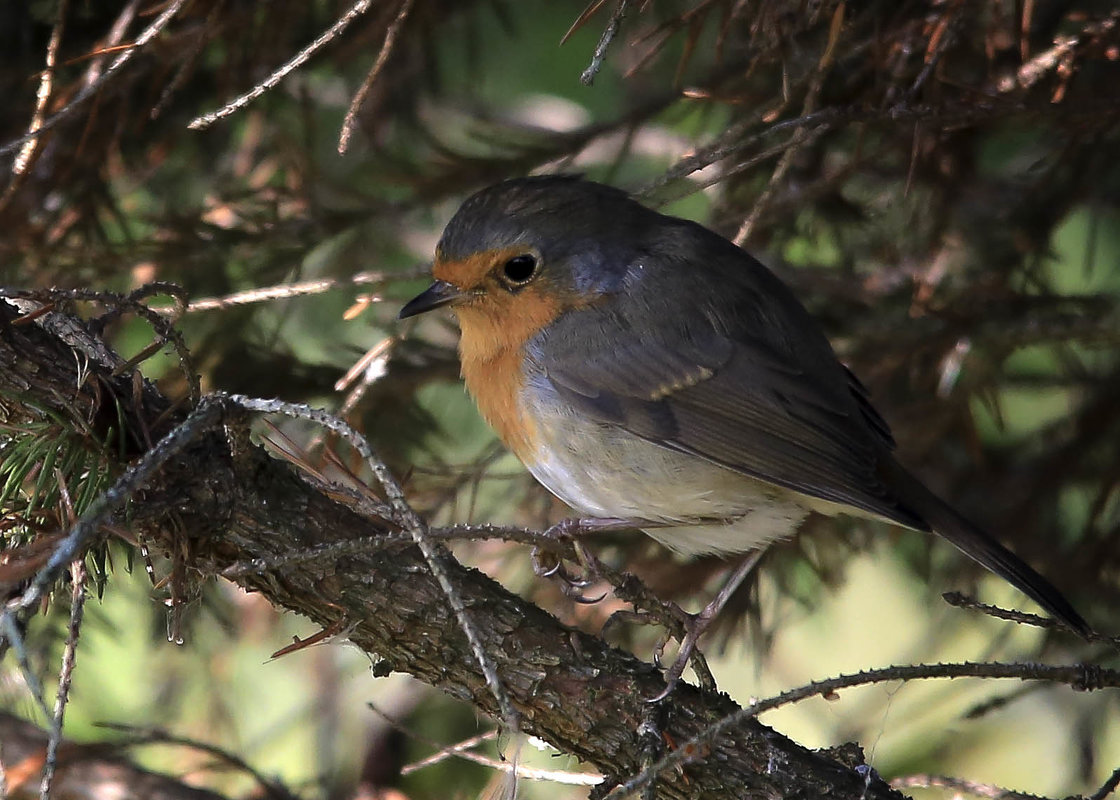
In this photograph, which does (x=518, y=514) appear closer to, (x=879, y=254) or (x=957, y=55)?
(x=879, y=254)

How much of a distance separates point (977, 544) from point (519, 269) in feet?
3.87

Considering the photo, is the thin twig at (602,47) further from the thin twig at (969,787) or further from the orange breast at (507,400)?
the thin twig at (969,787)

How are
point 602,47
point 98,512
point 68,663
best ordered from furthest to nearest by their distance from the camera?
point 602,47 → point 68,663 → point 98,512

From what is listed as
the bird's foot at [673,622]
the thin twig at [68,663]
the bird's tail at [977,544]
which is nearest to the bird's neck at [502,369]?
the bird's foot at [673,622]

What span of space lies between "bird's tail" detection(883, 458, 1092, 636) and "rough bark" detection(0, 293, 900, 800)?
57 cm

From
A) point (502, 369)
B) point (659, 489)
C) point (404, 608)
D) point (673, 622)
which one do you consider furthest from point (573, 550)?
point (502, 369)

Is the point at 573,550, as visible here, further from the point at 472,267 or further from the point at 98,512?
the point at 98,512

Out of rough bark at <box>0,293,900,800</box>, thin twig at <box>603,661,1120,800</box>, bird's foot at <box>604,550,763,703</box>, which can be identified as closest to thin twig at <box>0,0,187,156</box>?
rough bark at <box>0,293,900,800</box>

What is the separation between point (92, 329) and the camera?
6.23ft

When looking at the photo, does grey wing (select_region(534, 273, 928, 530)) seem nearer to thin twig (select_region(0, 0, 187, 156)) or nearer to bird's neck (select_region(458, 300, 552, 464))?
bird's neck (select_region(458, 300, 552, 464))

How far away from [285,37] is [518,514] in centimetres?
138

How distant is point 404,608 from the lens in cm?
196

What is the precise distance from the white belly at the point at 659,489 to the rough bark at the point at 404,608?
1.81 ft

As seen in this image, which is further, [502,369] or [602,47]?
[502,369]
